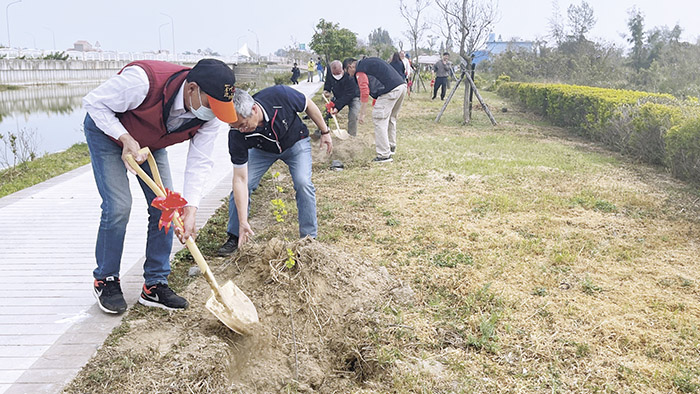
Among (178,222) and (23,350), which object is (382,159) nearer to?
(178,222)

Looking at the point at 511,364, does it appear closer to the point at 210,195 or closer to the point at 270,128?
the point at 270,128

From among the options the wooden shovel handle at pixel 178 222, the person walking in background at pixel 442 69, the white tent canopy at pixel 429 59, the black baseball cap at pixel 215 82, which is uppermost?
the white tent canopy at pixel 429 59

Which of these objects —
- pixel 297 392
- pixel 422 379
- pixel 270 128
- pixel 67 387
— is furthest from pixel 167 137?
pixel 422 379

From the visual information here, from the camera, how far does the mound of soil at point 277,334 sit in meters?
2.60

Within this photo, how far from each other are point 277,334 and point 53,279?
1859mm

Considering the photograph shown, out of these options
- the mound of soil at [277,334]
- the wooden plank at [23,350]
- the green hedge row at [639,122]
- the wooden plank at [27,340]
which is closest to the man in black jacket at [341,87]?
the green hedge row at [639,122]

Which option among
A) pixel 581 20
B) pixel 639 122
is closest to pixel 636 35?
pixel 581 20

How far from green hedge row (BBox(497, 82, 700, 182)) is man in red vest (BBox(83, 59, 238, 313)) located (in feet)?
19.7

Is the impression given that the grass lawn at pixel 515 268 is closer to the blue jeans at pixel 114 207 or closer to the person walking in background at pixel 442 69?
the blue jeans at pixel 114 207

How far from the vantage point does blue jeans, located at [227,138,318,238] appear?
13.3ft

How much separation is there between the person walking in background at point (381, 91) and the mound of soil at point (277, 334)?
14.1ft

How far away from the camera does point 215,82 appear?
2594 millimetres

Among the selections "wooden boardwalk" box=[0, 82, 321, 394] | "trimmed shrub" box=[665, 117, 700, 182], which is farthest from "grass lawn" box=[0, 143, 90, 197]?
"trimmed shrub" box=[665, 117, 700, 182]

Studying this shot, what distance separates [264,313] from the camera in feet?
10.3
